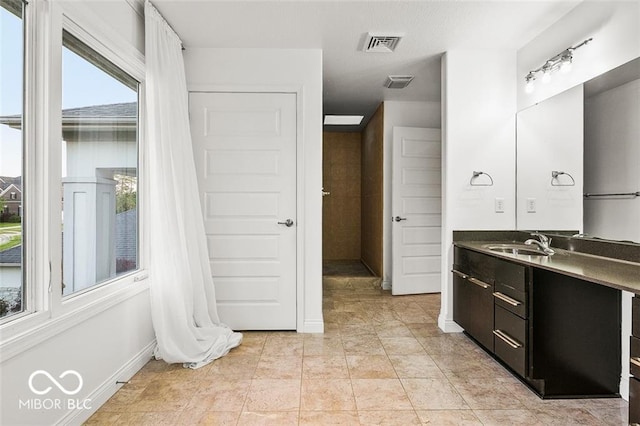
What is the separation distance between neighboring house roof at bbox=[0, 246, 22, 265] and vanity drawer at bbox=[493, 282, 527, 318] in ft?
8.53

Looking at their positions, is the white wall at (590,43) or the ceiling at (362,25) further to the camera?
the ceiling at (362,25)

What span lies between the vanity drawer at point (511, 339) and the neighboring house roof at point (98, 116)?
9.11 feet

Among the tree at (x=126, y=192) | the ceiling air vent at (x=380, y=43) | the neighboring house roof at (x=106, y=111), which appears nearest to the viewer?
the neighboring house roof at (x=106, y=111)

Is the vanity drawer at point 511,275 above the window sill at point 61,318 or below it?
above

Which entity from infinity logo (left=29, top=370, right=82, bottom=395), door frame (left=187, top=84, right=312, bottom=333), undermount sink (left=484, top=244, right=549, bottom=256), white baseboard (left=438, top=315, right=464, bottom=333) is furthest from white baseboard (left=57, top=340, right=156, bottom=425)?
undermount sink (left=484, top=244, right=549, bottom=256)

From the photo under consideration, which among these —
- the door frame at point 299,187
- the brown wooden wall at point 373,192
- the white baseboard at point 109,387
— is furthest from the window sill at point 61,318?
the brown wooden wall at point 373,192

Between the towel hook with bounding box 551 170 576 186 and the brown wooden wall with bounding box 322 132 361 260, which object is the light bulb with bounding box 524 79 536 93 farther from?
the brown wooden wall with bounding box 322 132 361 260

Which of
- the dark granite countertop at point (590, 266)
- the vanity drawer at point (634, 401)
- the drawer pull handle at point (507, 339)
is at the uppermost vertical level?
the dark granite countertop at point (590, 266)

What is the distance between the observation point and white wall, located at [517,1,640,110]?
214 cm

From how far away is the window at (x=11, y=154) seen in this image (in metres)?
1.49

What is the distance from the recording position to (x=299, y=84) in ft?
10.4

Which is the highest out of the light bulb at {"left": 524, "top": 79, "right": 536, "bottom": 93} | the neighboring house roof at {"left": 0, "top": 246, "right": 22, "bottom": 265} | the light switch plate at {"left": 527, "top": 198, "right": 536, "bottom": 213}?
the light bulb at {"left": 524, "top": 79, "right": 536, "bottom": 93}

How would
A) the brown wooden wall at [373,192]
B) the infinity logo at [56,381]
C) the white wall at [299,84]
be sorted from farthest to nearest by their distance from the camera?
the brown wooden wall at [373,192], the white wall at [299,84], the infinity logo at [56,381]

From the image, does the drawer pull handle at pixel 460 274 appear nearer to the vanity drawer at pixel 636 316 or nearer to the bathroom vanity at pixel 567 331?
the bathroom vanity at pixel 567 331
